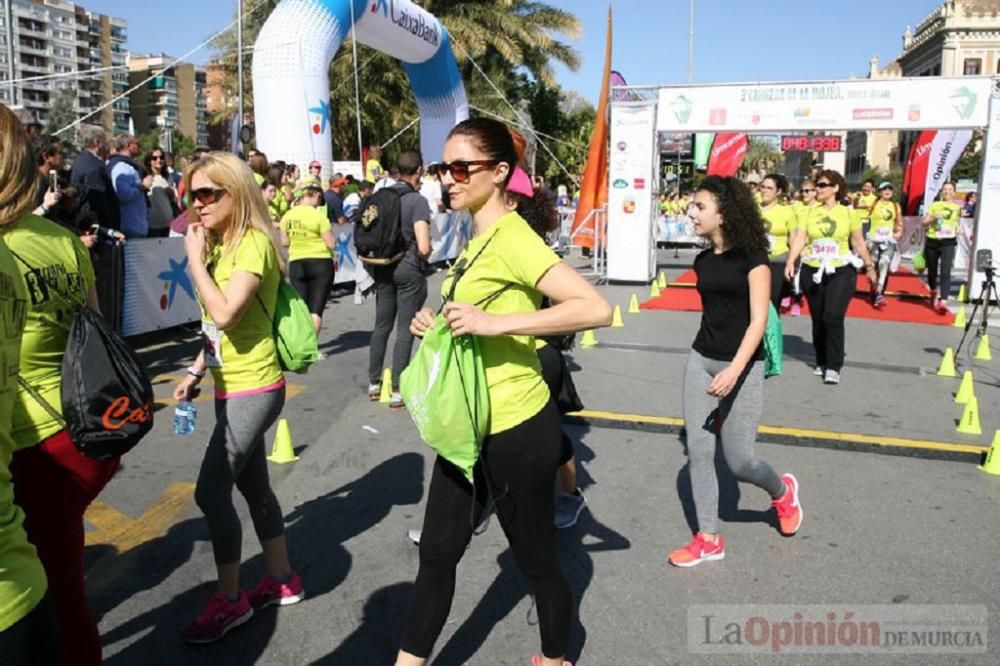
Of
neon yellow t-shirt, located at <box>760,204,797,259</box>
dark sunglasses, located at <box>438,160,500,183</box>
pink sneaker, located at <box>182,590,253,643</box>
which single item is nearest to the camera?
dark sunglasses, located at <box>438,160,500,183</box>

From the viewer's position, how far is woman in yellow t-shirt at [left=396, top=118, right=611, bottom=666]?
240 cm

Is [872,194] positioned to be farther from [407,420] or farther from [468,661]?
[468,661]

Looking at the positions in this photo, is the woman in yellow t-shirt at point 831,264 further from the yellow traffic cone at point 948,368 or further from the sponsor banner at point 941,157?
the sponsor banner at point 941,157

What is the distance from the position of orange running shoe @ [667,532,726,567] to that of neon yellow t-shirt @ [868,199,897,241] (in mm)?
11366

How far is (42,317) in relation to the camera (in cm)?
213

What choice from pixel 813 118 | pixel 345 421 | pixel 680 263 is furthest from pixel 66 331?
pixel 680 263

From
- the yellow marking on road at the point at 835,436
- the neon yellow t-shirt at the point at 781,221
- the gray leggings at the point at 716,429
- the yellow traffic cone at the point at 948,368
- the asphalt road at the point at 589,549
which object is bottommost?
the asphalt road at the point at 589,549

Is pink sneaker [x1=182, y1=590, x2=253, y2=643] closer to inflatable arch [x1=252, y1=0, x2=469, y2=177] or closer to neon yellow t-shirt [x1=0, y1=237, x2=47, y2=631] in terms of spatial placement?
neon yellow t-shirt [x1=0, y1=237, x2=47, y2=631]

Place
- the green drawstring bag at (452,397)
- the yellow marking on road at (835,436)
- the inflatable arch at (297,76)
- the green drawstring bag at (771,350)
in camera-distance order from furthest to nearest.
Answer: the inflatable arch at (297,76)
the yellow marking on road at (835,436)
the green drawstring bag at (771,350)
the green drawstring bag at (452,397)

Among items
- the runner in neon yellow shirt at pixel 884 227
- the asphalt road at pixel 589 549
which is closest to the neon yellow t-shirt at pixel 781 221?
the asphalt road at pixel 589 549

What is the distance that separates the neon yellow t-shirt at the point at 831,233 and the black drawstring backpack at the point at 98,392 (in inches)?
268

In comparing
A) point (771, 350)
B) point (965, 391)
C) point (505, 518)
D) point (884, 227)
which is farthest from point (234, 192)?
point (884, 227)

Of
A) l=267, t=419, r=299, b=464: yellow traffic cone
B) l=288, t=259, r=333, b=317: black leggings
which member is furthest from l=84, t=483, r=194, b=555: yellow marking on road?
l=288, t=259, r=333, b=317: black leggings

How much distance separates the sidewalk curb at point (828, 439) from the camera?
5.41m
